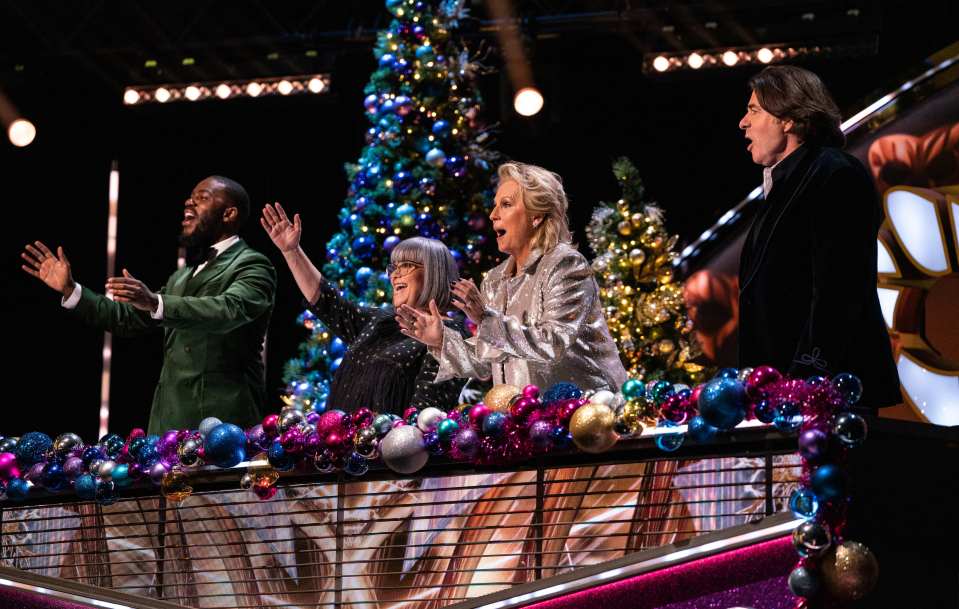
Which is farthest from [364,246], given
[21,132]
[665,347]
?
[21,132]

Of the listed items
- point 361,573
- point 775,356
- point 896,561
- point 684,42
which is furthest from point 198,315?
point 684,42

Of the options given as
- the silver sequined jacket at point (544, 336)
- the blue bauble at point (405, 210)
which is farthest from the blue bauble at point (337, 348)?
the silver sequined jacket at point (544, 336)

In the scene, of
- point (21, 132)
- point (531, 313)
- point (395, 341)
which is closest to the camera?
point (531, 313)

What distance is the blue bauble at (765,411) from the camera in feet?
6.92

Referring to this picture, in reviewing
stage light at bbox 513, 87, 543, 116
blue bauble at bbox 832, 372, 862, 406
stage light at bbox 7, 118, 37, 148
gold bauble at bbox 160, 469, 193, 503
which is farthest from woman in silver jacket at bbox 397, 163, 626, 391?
stage light at bbox 7, 118, 37, 148

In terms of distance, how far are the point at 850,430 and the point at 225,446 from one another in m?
1.32

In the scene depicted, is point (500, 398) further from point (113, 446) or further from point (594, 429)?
point (113, 446)

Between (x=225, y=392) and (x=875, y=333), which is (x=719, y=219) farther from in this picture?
(x=875, y=333)

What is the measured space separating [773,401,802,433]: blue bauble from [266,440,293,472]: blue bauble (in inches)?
40.9

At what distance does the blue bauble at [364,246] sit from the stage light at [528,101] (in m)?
1.46

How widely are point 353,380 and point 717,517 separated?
2.13 m

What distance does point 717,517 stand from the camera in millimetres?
2221

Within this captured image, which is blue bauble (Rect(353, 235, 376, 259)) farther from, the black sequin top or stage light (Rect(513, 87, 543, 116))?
the black sequin top

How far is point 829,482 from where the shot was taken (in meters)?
1.99
